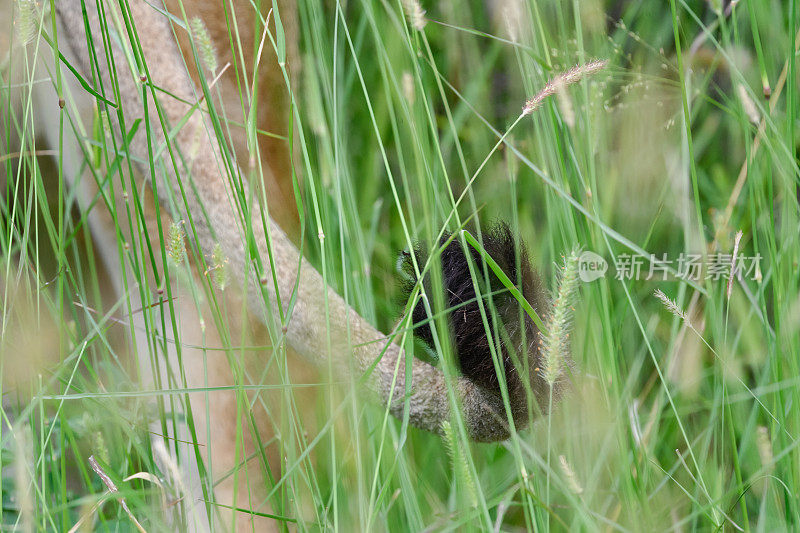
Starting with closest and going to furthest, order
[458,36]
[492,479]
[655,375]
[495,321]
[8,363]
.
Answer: [495,321] → [8,363] → [492,479] → [655,375] → [458,36]

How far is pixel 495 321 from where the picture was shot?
0.50m

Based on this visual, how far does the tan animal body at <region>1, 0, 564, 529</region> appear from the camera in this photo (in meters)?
0.49

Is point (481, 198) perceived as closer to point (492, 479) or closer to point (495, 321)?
point (492, 479)

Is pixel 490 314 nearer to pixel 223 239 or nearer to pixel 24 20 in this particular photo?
pixel 223 239

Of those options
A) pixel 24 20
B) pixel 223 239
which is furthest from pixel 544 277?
pixel 24 20

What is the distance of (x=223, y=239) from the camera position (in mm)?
558

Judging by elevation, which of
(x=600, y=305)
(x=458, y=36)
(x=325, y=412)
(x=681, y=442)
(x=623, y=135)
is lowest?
(x=681, y=442)

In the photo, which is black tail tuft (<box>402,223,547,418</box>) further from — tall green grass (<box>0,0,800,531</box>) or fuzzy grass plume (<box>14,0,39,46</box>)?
fuzzy grass plume (<box>14,0,39,46</box>)

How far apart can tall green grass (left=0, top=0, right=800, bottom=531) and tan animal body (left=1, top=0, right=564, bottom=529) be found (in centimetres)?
2

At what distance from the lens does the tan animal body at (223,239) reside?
0.49 m

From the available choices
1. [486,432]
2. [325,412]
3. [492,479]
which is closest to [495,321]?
[486,432]

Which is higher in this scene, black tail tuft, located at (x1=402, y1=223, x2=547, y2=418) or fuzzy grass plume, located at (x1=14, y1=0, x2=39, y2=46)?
fuzzy grass plume, located at (x1=14, y1=0, x2=39, y2=46)

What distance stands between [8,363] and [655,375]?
747 mm

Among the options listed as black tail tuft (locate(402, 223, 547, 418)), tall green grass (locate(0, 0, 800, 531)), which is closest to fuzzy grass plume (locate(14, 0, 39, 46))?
tall green grass (locate(0, 0, 800, 531))
